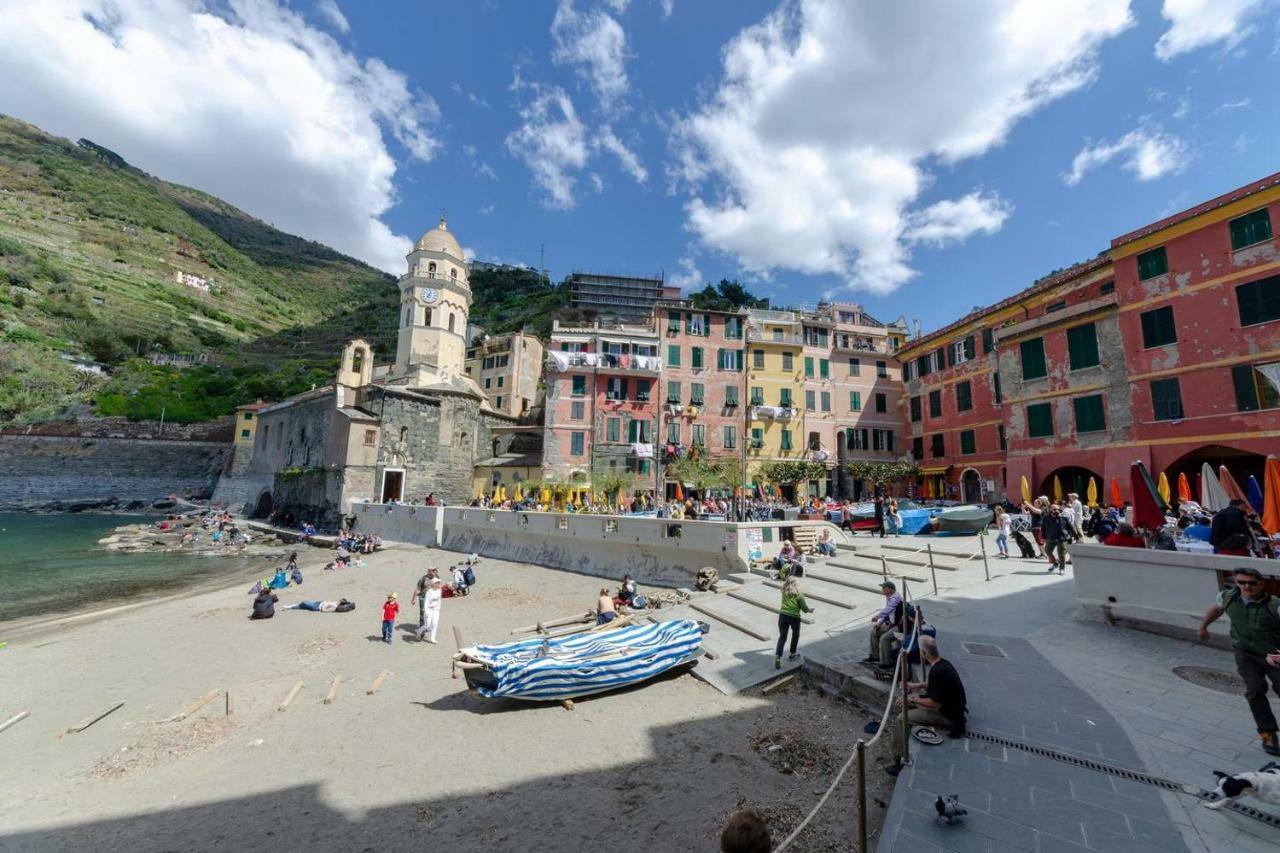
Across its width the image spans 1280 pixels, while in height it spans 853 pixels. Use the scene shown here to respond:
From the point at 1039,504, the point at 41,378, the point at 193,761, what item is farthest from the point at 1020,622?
the point at 41,378

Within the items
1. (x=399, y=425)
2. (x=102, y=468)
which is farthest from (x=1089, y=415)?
(x=102, y=468)

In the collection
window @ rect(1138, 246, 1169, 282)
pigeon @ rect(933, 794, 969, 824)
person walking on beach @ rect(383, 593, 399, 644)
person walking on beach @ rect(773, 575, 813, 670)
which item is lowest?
person walking on beach @ rect(383, 593, 399, 644)

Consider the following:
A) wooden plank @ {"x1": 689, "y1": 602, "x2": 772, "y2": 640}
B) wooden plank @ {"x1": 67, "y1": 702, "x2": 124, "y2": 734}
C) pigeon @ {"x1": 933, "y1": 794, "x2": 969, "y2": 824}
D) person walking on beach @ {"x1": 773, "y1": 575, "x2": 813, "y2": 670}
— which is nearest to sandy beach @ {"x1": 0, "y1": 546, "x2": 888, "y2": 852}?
wooden plank @ {"x1": 67, "y1": 702, "x2": 124, "y2": 734}

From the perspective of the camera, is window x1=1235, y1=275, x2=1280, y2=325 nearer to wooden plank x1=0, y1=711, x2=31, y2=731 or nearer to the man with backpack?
the man with backpack

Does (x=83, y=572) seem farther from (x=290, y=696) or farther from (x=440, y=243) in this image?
(x=440, y=243)

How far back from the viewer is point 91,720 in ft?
29.2

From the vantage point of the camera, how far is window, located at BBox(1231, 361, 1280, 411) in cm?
1711

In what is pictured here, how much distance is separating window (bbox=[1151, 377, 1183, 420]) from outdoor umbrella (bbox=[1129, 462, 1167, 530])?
13999mm

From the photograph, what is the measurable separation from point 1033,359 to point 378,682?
3072cm

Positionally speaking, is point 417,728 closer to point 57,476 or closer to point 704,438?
point 704,438

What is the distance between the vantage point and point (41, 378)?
5422cm

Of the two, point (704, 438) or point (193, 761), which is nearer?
point (193, 761)

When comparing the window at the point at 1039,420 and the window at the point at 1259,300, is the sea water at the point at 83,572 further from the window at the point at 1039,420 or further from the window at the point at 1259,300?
the window at the point at 1259,300

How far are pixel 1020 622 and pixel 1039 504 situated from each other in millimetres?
9247
